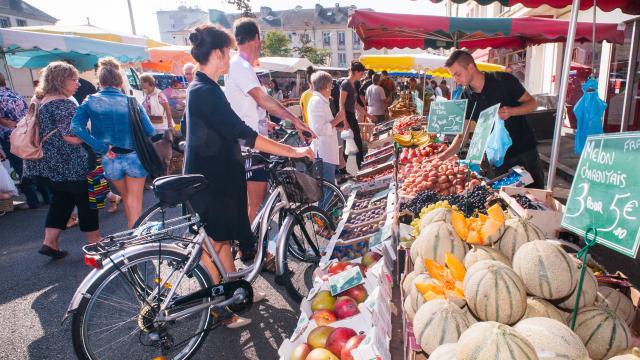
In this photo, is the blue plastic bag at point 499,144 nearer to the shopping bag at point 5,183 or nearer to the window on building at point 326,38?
the shopping bag at point 5,183

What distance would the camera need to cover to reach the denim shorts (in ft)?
13.3

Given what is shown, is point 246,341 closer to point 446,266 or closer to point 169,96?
point 446,266

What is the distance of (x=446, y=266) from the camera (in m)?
1.76

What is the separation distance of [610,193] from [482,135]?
1.39 meters

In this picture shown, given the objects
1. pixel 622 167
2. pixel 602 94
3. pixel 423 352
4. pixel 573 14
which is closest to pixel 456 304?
pixel 423 352

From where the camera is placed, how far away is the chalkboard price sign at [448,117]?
12.1ft

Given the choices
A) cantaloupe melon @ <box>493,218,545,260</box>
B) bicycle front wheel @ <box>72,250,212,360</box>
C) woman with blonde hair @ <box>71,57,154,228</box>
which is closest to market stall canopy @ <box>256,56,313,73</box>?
woman with blonde hair @ <box>71,57,154,228</box>

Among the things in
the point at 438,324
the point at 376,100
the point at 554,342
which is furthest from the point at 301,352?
the point at 376,100

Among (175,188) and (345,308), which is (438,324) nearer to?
(345,308)

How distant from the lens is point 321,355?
183 centimetres

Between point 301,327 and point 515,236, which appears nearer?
point 515,236

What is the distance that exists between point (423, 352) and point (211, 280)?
1.84 meters

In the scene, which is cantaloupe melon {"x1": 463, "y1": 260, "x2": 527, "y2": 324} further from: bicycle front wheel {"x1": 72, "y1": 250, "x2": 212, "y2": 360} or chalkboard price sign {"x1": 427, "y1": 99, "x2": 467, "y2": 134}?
chalkboard price sign {"x1": 427, "y1": 99, "x2": 467, "y2": 134}

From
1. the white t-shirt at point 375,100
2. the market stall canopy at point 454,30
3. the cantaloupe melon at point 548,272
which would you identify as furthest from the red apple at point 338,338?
the white t-shirt at point 375,100
